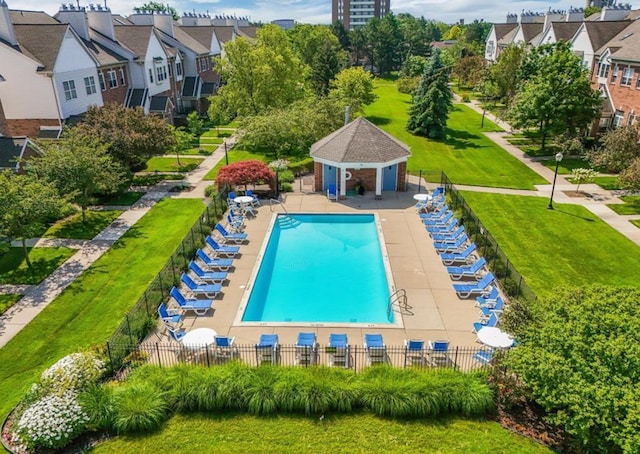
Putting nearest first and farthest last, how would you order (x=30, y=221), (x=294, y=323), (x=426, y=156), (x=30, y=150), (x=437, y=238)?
(x=294, y=323), (x=30, y=221), (x=437, y=238), (x=30, y=150), (x=426, y=156)

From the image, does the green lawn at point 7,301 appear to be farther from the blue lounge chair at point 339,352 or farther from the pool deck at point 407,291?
the blue lounge chair at point 339,352

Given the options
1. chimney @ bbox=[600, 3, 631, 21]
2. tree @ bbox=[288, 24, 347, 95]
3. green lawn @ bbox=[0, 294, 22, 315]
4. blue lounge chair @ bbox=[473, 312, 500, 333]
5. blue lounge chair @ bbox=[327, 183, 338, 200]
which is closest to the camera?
blue lounge chair @ bbox=[473, 312, 500, 333]

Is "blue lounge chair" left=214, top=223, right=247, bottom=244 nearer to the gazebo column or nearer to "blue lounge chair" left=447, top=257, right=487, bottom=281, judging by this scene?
the gazebo column

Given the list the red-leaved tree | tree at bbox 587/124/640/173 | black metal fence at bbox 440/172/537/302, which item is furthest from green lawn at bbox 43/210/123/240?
tree at bbox 587/124/640/173

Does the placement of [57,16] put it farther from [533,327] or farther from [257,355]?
[533,327]

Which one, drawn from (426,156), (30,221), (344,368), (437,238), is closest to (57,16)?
(30,221)

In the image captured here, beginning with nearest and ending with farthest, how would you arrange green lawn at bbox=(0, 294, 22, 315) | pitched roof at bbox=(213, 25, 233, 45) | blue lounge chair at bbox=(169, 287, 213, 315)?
blue lounge chair at bbox=(169, 287, 213, 315)
green lawn at bbox=(0, 294, 22, 315)
pitched roof at bbox=(213, 25, 233, 45)

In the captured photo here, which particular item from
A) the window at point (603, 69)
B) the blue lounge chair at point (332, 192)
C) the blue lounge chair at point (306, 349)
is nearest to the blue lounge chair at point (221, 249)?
→ the blue lounge chair at point (306, 349)
